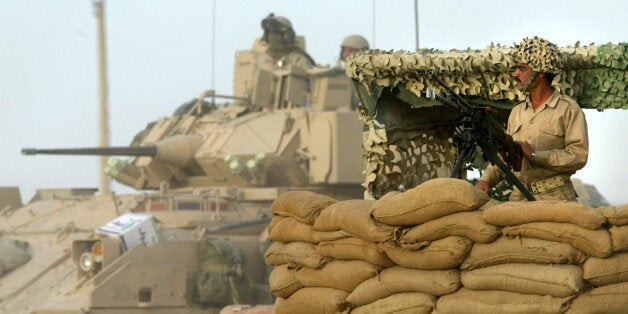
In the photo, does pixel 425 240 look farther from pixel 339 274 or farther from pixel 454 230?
pixel 339 274

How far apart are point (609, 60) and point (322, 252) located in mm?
1891

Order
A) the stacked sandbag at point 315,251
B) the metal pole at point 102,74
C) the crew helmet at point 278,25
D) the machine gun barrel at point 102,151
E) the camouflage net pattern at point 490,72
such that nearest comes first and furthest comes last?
Result: the stacked sandbag at point 315,251
the camouflage net pattern at point 490,72
the machine gun barrel at point 102,151
the crew helmet at point 278,25
the metal pole at point 102,74

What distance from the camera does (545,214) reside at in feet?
17.7

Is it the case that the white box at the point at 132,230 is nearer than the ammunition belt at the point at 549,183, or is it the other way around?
the ammunition belt at the point at 549,183

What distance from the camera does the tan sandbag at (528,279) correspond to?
517cm

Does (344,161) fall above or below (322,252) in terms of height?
below

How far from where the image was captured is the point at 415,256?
5809 millimetres

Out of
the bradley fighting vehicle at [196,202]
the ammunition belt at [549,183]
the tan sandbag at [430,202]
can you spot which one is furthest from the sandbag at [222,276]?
the tan sandbag at [430,202]

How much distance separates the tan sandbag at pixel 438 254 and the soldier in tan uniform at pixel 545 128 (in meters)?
0.87

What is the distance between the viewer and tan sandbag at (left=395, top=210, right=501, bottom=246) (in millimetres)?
5543

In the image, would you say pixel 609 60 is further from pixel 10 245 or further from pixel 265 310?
pixel 10 245

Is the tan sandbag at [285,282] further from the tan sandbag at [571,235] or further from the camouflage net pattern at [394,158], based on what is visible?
the tan sandbag at [571,235]

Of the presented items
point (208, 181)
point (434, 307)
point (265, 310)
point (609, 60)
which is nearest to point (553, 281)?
point (434, 307)

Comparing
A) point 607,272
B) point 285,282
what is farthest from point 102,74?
point 607,272
